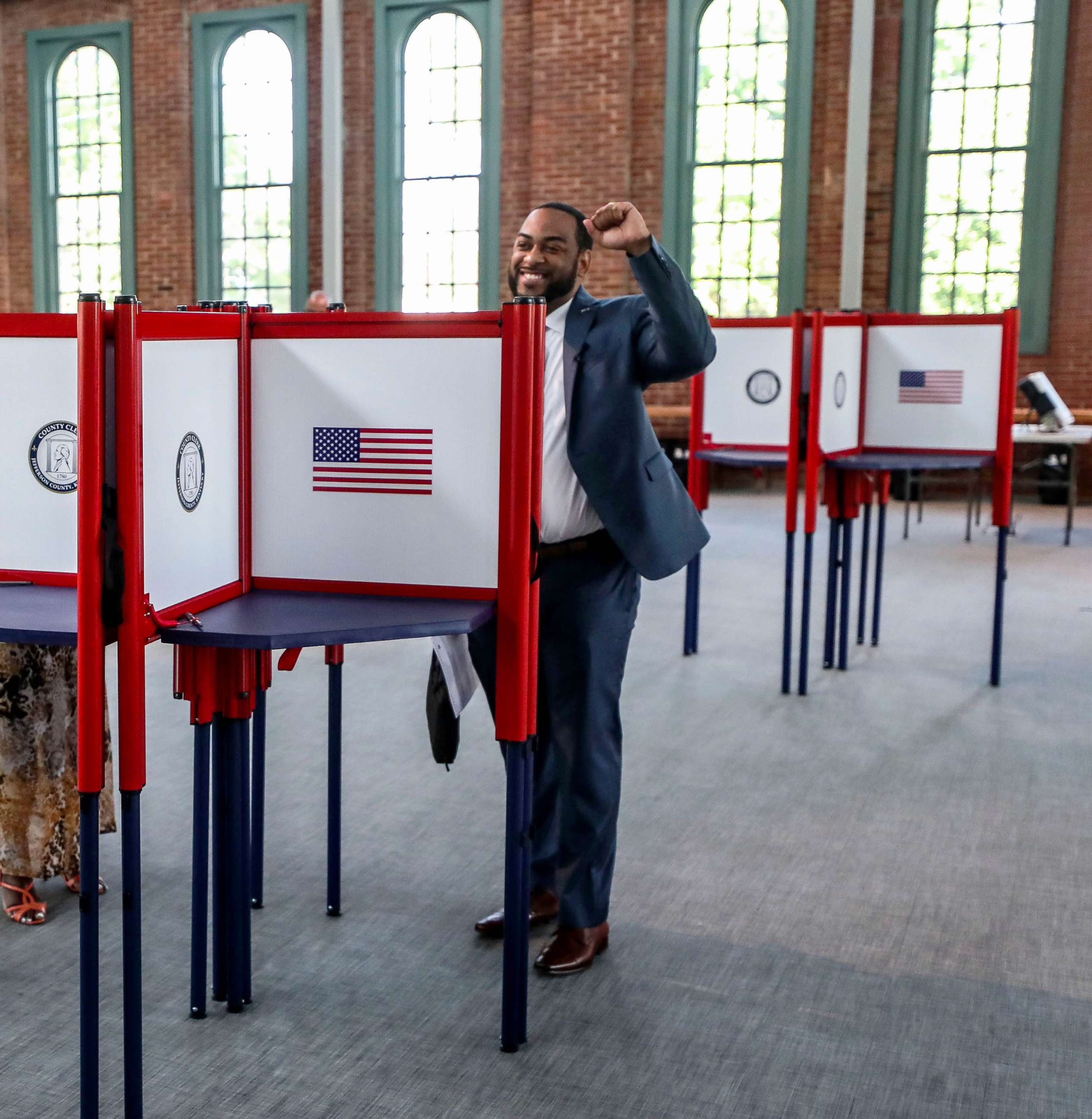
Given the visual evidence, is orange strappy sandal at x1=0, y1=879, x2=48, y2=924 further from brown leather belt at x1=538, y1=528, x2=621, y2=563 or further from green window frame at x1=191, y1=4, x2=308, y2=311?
green window frame at x1=191, y1=4, x2=308, y2=311

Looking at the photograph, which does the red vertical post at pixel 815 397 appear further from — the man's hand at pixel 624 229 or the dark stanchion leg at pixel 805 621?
the man's hand at pixel 624 229

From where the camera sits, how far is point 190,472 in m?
2.06

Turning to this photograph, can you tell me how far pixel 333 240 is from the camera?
38.0 feet

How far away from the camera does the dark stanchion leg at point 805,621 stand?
4.66 meters

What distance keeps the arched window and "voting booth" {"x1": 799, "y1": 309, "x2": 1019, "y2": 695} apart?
6.72 meters

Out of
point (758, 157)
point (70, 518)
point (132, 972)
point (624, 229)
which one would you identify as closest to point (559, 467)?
point (624, 229)

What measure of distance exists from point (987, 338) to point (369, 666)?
2721 millimetres

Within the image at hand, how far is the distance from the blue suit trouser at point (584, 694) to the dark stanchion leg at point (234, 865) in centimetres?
53

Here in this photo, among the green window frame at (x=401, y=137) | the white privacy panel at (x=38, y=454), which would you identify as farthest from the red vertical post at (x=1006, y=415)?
the green window frame at (x=401, y=137)

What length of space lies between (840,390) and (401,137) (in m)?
7.72

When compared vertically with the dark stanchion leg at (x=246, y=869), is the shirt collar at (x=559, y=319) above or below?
above

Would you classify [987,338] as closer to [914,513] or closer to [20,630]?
[20,630]

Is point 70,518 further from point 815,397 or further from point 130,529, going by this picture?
point 815,397

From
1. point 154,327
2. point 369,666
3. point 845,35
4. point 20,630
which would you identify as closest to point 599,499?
point 154,327
